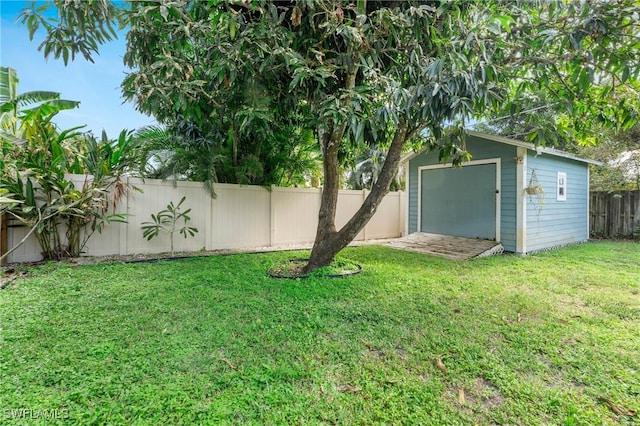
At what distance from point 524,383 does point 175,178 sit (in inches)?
232

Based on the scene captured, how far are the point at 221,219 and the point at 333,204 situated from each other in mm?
2951

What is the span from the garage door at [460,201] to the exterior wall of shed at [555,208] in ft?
2.49

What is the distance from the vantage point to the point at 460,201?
7238 millimetres

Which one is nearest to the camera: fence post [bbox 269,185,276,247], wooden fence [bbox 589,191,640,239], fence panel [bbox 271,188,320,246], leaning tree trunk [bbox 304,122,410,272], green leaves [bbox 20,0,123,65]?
green leaves [bbox 20,0,123,65]

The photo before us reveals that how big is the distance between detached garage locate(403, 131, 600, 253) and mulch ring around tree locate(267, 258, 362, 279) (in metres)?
3.95

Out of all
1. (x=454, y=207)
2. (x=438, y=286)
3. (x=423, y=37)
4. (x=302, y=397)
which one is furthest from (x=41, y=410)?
(x=454, y=207)

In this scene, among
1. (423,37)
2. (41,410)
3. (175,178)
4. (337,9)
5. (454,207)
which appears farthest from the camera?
(454,207)

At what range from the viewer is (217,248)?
626cm

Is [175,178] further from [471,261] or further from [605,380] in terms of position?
[605,380]

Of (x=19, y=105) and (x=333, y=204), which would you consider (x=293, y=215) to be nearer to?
(x=333, y=204)

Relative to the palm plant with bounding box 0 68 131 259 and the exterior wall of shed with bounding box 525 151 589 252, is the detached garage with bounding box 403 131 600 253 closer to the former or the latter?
the exterior wall of shed with bounding box 525 151 589 252

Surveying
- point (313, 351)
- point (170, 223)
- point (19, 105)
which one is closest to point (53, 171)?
point (170, 223)

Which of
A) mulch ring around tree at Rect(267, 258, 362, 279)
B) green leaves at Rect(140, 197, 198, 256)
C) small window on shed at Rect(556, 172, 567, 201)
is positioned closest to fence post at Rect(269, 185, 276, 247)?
green leaves at Rect(140, 197, 198, 256)

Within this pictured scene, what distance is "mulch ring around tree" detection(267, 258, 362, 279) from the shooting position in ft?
13.5
